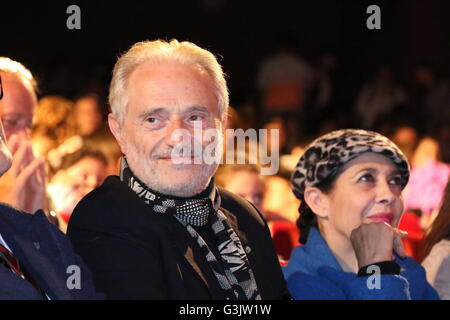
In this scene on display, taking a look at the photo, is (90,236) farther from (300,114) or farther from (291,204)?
(300,114)

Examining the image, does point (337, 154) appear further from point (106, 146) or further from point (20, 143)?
point (106, 146)

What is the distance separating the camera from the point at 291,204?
6.33 metres

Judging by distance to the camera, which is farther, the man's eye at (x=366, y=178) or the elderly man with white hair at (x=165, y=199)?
the man's eye at (x=366, y=178)

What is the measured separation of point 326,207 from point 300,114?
28.6 feet

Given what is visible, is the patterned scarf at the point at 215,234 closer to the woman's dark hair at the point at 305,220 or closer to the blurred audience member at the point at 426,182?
the woman's dark hair at the point at 305,220

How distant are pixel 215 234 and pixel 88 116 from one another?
5385mm

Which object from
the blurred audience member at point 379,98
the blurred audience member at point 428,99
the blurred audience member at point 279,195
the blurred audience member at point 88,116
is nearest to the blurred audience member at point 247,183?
the blurred audience member at point 279,195

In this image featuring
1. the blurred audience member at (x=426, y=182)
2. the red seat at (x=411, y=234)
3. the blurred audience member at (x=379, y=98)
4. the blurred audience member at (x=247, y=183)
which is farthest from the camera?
the blurred audience member at (x=379, y=98)

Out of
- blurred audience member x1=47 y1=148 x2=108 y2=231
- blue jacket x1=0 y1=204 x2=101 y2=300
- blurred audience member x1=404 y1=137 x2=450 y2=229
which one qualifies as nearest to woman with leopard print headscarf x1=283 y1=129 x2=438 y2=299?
blue jacket x1=0 y1=204 x2=101 y2=300

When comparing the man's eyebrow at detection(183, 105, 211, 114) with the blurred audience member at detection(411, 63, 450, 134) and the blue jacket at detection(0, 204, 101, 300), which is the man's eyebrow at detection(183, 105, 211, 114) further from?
the blurred audience member at detection(411, 63, 450, 134)

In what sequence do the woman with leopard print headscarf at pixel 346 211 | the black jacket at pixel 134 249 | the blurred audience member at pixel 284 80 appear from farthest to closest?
the blurred audience member at pixel 284 80
the woman with leopard print headscarf at pixel 346 211
the black jacket at pixel 134 249

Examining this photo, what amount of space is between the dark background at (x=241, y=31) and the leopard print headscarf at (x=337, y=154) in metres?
9.58

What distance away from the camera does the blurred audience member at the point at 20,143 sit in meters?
4.05
